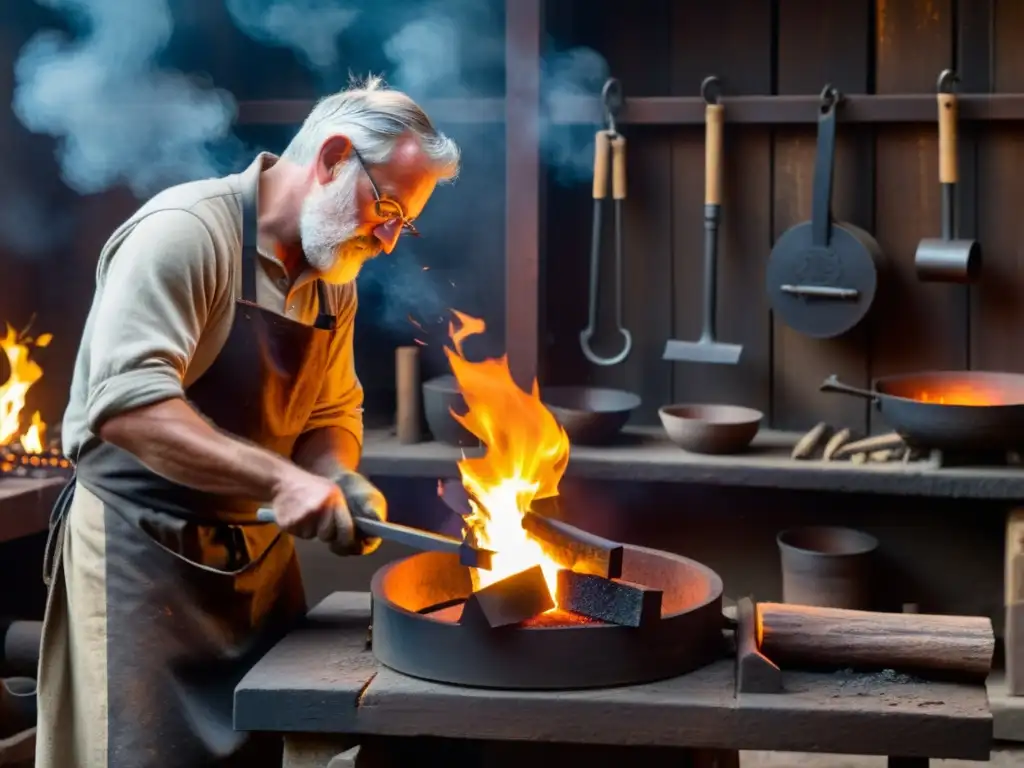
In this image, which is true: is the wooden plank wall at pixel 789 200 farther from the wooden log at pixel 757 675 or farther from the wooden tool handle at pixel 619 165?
the wooden log at pixel 757 675

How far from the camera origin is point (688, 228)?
4.62 metres

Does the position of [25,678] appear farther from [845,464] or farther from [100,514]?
[845,464]

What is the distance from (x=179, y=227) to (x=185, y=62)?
239 centimetres

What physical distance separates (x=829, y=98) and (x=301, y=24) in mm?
1829

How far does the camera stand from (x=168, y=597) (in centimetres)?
266

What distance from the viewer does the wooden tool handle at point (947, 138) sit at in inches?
164

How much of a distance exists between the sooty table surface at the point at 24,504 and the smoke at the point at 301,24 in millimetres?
1723

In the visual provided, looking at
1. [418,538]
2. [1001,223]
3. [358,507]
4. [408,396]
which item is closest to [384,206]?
[358,507]

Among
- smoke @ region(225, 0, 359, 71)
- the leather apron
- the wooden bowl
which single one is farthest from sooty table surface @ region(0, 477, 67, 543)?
the wooden bowl

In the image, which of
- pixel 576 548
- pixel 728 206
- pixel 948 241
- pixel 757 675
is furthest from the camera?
pixel 728 206

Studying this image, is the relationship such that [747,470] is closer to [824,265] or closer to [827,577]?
[827,577]

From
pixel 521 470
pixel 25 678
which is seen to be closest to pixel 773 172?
→ pixel 521 470

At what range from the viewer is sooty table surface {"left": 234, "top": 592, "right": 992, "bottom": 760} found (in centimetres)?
243


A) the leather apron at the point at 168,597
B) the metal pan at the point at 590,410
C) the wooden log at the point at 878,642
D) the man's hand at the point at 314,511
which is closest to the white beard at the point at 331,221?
the leather apron at the point at 168,597
